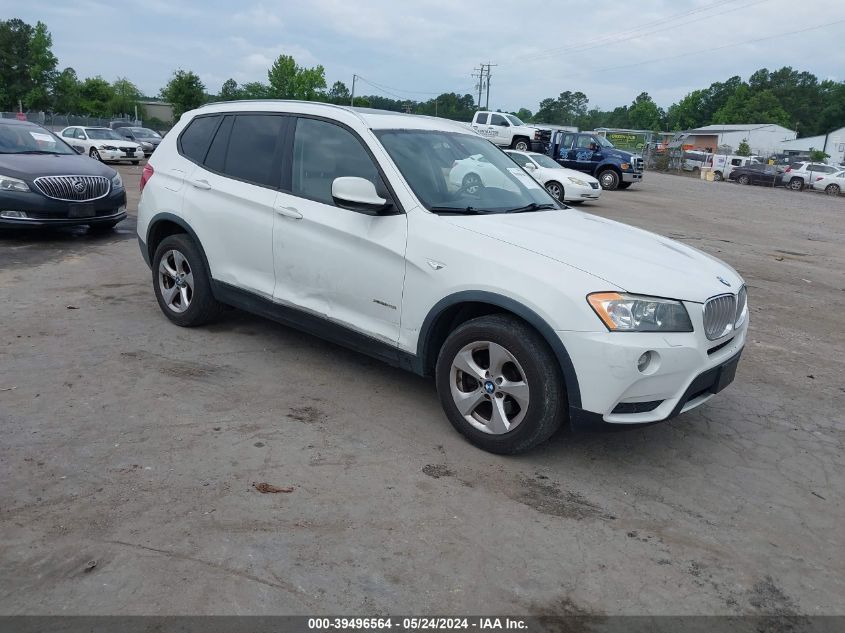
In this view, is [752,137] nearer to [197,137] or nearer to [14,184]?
[14,184]

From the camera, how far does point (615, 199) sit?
22266 mm

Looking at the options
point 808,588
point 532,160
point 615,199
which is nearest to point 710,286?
point 808,588

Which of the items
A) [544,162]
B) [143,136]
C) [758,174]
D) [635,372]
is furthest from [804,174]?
[635,372]

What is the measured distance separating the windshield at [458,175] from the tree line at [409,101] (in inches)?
1131

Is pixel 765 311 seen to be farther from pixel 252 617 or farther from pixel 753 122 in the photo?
pixel 753 122

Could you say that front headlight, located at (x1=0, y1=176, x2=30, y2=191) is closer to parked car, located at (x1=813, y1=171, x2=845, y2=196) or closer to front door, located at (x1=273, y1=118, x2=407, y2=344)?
front door, located at (x1=273, y1=118, x2=407, y2=344)

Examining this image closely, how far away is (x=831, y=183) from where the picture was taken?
3697cm

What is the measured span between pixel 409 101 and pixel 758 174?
2767 inches

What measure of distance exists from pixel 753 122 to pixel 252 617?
12565 centimetres

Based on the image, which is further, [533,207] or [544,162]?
[544,162]

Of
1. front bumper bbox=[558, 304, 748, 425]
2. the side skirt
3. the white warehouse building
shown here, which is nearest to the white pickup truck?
the side skirt

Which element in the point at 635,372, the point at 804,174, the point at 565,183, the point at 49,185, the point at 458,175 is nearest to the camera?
the point at 635,372

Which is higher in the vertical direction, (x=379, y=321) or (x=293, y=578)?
(x=379, y=321)

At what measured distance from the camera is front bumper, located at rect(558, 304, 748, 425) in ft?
11.2
